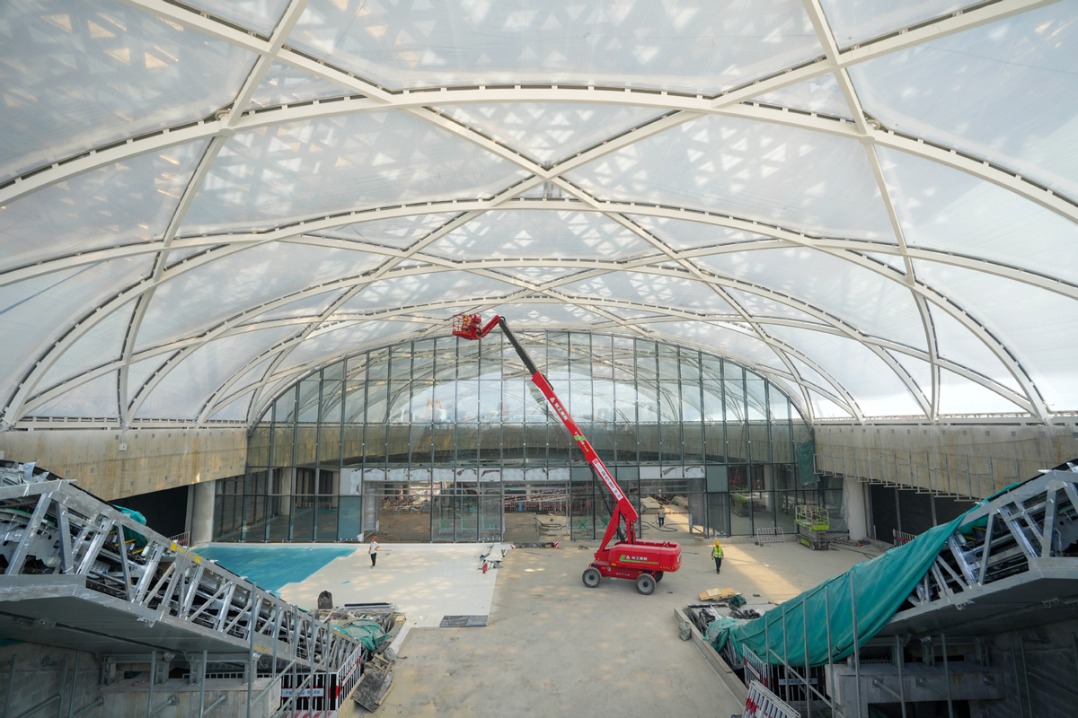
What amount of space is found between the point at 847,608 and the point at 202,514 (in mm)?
33050

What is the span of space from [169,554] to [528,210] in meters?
12.6

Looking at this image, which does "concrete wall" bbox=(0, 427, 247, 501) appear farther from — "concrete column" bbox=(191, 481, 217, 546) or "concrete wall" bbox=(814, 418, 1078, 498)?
"concrete wall" bbox=(814, 418, 1078, 498)

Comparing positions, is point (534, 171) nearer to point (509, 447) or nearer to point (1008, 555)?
point (1008, 555)

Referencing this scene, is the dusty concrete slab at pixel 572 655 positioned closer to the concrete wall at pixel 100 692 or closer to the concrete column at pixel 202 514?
the concrete wall at pixel 100 692

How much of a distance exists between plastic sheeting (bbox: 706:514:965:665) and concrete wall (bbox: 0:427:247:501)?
755 inches

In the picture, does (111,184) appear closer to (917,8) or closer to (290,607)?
(290,607)

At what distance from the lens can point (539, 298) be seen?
27.3 m

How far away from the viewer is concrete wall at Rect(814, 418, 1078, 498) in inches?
708

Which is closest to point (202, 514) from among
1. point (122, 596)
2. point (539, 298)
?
point (539, 298)

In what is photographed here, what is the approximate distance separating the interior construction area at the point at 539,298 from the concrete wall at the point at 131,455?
155 millimetres

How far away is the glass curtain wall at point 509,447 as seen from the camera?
105 ft

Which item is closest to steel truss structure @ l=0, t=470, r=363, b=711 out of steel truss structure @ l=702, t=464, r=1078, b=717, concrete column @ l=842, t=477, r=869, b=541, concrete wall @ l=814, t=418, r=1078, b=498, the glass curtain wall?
steel truss structure @ l=702, t=464, r=1078, b=717

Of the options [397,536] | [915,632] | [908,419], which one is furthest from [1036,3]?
[397,536]

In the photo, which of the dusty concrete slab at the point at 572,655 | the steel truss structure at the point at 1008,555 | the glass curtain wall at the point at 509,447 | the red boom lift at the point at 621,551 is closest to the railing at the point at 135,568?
the dusty concrete slab at the point at 572,655
